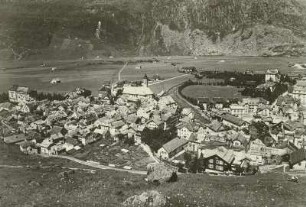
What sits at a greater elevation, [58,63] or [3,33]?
[3,33]

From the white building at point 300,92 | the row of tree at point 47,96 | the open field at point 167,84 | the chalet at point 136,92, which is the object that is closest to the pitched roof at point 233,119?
the white building at point 300,92

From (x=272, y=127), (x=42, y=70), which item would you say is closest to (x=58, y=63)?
(x=42, y=70)

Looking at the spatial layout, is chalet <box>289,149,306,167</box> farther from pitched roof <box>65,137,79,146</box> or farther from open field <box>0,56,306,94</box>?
open field <box>0,56,306,94</box>

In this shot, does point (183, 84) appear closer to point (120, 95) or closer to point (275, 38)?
point (120, 95)

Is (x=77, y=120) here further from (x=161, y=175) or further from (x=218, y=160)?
(x=218, y=160)

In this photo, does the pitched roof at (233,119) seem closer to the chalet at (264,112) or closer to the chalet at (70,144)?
the chalet at (264,112)

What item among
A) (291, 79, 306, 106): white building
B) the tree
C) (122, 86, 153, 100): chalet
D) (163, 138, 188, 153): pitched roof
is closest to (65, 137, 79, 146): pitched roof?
(163, 138, 188, 153): pitched roof
